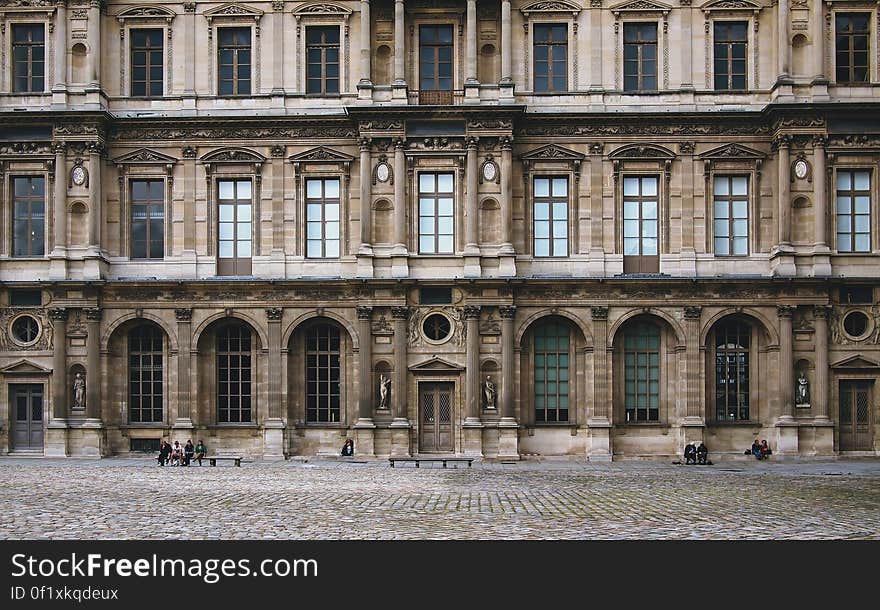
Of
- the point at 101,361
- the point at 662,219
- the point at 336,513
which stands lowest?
the point at 336,513

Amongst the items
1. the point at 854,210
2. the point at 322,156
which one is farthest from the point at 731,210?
the point at 322,156

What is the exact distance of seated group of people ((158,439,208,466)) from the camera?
35.5 m

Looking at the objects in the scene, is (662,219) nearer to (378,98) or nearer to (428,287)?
(428,287)

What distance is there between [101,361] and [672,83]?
23747 millimetres

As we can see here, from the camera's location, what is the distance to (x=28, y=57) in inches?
1550

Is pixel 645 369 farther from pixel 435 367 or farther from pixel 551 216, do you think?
pixel 435 367

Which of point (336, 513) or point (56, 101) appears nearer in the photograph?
point (336, 513)

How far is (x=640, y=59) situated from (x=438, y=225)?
9.93 metres

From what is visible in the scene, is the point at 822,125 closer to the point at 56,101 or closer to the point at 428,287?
the point at 428,287

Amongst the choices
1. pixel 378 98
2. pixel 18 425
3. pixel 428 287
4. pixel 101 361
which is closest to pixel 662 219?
pixel 428 287

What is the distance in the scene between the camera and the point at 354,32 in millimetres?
39188

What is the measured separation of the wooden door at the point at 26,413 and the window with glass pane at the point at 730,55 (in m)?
28.2

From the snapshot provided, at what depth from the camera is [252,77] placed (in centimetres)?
3928

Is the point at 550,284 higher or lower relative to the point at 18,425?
higher
